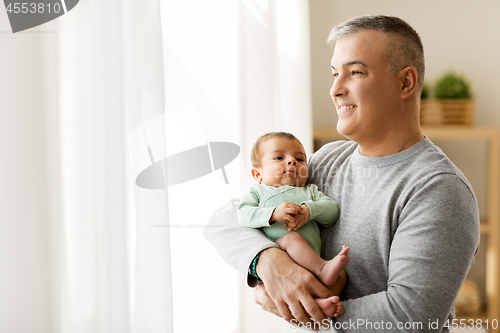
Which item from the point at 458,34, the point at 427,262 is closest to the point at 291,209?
the point at 427,262

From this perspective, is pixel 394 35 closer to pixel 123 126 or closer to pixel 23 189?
pixel 123 126

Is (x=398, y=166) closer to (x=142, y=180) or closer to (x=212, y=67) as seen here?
(x=142, y=180)

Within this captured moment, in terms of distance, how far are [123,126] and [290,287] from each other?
2.14 ft

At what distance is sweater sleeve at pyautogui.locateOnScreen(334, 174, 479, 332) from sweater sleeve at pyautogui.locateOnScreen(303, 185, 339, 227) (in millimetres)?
220

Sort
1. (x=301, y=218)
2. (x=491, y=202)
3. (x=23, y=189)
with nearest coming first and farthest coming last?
(x=23, y=189)
(x=301, y=218)
(x=491, y=202)

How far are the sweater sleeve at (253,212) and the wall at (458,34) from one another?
6.53ft

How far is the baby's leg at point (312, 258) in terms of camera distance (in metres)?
1.04

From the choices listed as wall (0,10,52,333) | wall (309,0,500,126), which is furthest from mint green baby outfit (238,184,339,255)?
wall (309,0,500,126)

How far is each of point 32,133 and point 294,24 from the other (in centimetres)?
156

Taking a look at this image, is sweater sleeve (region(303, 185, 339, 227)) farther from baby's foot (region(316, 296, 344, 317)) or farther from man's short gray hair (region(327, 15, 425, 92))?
man's short gray hair (region(327, 15, 425, 92))

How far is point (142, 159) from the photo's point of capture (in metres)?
1.30

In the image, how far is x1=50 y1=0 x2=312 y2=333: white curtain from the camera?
1.16 metres

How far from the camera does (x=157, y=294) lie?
1.33 meters

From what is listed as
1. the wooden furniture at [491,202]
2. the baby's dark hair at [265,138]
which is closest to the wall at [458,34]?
the wooden furniture at [491,202]
